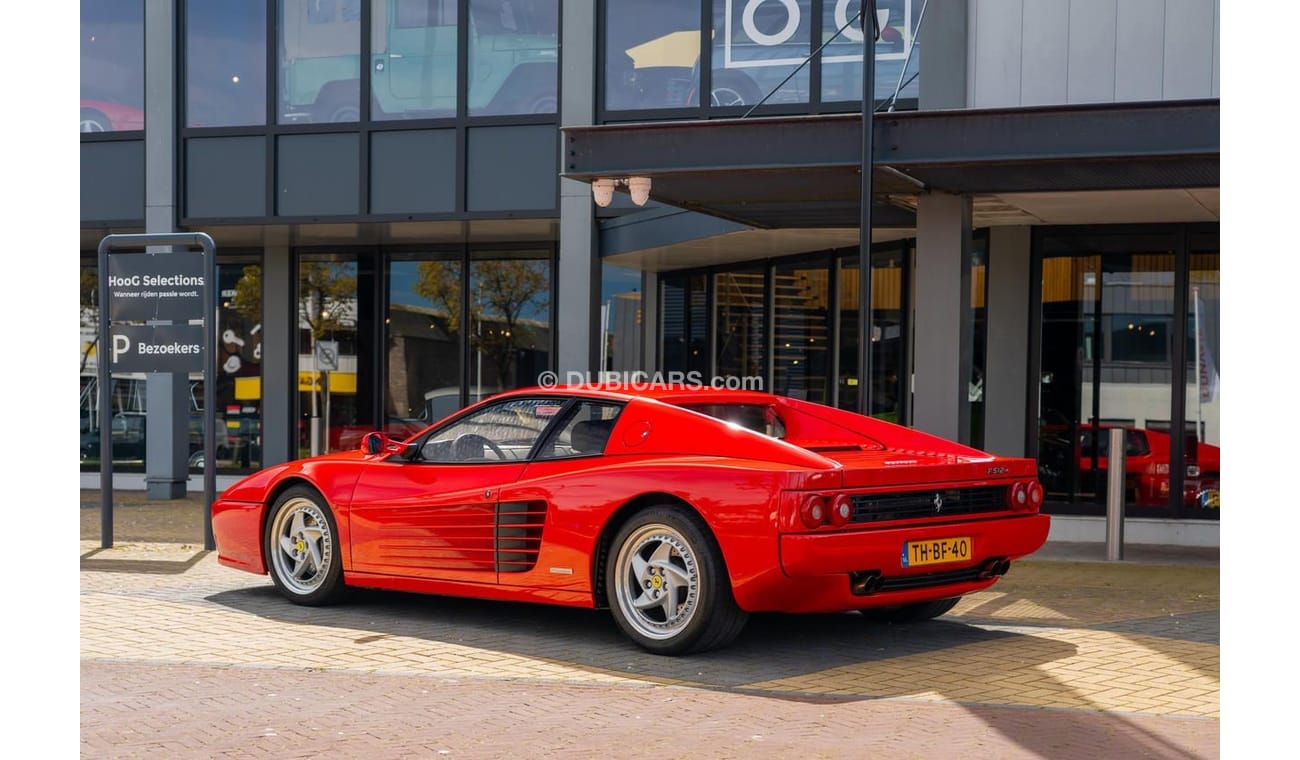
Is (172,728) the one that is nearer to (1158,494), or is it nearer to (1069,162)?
(1069,162)

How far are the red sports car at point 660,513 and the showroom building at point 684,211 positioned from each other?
2.22 meters

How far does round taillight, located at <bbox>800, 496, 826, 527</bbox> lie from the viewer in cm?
664

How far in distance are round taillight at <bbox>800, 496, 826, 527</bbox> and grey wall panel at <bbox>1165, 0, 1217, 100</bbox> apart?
5332mm

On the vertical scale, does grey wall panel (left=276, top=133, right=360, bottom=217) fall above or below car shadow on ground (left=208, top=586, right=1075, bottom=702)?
above

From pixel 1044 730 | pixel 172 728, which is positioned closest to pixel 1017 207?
pixel 1044 730

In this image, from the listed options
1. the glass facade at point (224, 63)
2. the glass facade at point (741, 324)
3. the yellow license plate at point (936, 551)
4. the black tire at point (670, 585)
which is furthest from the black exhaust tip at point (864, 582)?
the glass facade at point (224, 63)

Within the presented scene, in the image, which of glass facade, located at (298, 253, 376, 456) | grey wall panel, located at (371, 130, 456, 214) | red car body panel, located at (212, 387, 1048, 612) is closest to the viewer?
red car body panel, located at (212, 387, 1048, 612)

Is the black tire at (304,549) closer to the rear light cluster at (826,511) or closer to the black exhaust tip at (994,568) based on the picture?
the rear light cluster at (826,511)

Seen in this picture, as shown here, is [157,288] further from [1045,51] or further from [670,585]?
[1045,51]

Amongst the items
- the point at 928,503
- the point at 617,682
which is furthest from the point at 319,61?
the point at 617,682

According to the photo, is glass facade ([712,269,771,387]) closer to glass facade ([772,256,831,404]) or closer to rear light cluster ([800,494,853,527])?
glass facade ([772,256,831,404])

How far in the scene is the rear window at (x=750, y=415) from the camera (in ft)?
26.1

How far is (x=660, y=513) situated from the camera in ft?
23.2

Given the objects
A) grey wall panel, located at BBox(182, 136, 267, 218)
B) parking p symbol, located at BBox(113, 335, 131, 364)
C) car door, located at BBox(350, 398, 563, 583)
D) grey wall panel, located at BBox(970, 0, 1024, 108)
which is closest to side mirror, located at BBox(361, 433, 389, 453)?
car door, located at BBox(350, 398, 563, 583)
